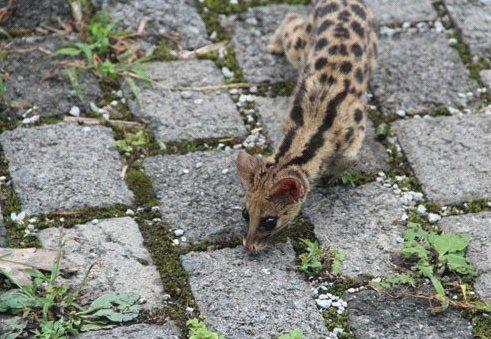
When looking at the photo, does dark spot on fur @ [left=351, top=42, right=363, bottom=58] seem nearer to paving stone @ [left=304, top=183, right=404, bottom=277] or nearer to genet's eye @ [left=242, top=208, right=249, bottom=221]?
paving stone @ [left=304, top=183, right=404, bottom=277]

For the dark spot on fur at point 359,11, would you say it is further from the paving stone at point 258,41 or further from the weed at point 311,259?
the weed at point 311,259

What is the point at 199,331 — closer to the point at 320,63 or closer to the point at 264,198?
the point at 264,198

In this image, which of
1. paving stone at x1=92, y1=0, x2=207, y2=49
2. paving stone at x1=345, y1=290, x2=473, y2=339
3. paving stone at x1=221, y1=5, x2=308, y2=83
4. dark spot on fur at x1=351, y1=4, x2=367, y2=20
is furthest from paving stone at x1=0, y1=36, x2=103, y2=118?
paving stone at x1=345, y1=290, x2=473, y2=339

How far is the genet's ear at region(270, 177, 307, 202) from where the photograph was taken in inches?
236

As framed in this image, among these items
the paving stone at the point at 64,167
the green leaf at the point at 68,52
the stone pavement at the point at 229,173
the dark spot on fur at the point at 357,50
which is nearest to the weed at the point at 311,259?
the stone pavement at the point at 229,173

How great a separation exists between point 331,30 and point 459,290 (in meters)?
2.18

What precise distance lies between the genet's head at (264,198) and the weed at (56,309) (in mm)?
859

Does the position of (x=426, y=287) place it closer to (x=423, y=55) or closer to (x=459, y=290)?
(x=459, y=290)

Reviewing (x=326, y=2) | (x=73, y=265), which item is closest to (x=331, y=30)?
(x=326, y=2)

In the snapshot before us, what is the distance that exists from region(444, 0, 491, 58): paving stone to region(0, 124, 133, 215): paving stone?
2.96m

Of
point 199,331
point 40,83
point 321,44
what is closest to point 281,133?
point 321,44

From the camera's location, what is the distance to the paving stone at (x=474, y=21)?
7.77 m

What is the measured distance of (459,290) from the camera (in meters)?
5.88

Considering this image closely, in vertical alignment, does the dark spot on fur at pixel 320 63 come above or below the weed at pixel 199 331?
above
